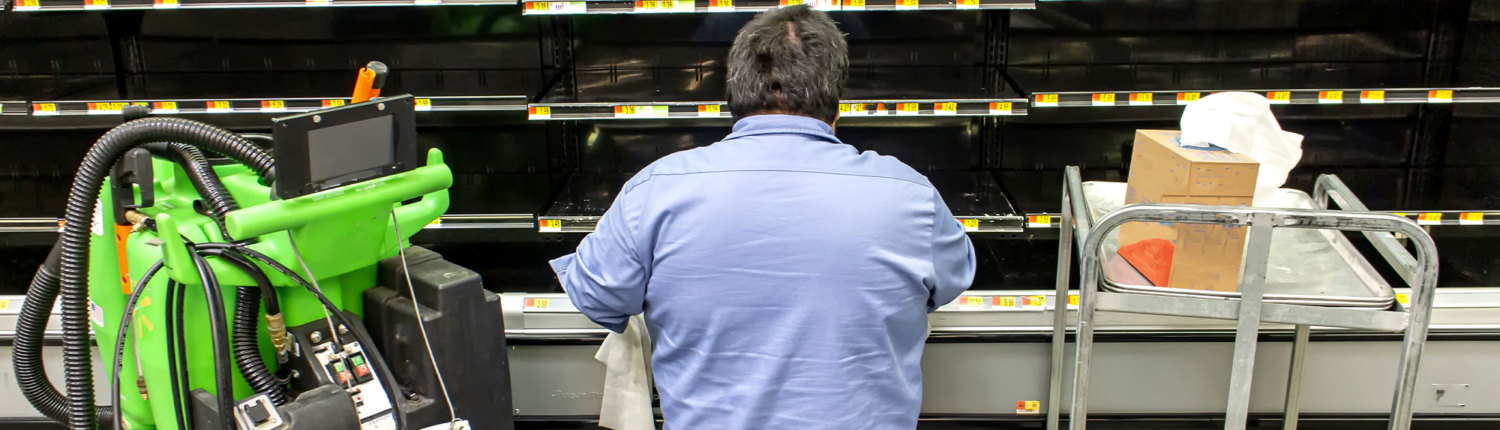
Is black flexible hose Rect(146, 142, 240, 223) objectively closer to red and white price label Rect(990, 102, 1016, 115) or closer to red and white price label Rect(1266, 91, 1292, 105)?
red and white price label Rect(990, 102, 1016, 115)

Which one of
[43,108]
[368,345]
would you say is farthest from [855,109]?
[43,108]

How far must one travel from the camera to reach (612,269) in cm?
159

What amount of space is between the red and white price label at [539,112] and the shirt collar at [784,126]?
62.1 inches

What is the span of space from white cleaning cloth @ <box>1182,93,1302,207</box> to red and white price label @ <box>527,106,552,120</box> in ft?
5.72

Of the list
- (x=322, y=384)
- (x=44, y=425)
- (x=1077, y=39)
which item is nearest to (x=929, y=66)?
(x=1077, y=39)

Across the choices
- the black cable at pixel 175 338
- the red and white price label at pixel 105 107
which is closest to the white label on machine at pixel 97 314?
the black cable at pixel 175 338

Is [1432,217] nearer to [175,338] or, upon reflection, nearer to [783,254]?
[783,254]

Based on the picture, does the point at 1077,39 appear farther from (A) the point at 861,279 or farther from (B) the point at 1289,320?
(A) the point at 861,279

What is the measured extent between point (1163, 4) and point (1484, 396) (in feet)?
5.01

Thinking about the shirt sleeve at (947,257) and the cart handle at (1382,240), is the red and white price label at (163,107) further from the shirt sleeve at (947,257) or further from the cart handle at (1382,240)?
the cart handle at (1382,240)

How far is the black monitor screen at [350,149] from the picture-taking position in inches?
58.1

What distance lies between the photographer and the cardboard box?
1932 millimetres

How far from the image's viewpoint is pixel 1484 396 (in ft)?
8.86

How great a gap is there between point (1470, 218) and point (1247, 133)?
158 cm
